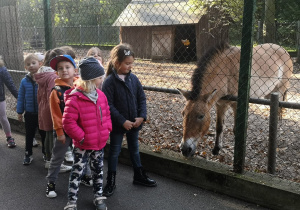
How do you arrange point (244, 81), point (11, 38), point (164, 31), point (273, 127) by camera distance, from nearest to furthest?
1. point (244, 81)
2. point (273, 127)
3. point (11, 38)
4. point (164, 31)

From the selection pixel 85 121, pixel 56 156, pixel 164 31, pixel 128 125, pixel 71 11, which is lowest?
pixel 56 156

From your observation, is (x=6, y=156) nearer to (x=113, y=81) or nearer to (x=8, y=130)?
(x=8, y=130)

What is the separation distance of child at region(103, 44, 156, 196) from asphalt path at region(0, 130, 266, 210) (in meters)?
0.25

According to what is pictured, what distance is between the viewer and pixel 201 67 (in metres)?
4.32

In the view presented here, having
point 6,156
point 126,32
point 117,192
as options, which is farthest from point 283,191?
point 126,32

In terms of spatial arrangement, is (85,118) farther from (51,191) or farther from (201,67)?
(201,67)

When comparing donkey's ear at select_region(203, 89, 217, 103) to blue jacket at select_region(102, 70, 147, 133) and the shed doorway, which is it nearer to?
blue jacket at select_region(102, 70, 147, 133)

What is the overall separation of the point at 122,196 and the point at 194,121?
4.38 ft

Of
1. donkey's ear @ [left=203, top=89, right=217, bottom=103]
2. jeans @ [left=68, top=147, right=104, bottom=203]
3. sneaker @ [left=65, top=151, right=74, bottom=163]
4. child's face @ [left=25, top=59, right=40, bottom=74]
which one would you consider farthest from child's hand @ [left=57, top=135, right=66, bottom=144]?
donkey's ear @ [left=203, top=89, right=217, bottom=103]

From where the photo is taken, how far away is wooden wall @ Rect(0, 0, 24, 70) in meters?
7.54

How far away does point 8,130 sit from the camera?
4.99 meters

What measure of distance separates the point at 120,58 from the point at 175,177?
1.67 m

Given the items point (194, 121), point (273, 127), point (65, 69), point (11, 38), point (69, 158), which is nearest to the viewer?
point (65, 69)

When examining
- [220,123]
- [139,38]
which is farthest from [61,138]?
[139,38]
